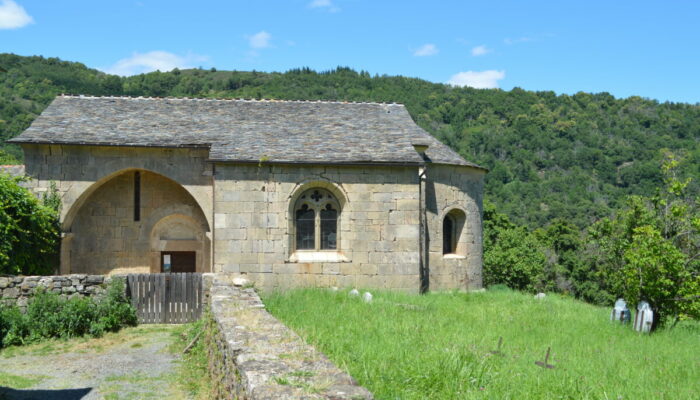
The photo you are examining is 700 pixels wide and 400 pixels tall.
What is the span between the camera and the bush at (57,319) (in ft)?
34.1

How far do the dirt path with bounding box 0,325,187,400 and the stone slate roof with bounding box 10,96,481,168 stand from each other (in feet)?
18.7

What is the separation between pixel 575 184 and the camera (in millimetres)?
53844

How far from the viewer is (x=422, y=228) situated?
1602 centimetres

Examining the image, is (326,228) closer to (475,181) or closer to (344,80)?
(475,181)

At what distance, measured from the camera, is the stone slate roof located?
49.6 ft

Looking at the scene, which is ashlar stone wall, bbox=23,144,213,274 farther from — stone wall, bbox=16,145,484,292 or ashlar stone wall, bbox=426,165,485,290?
ashlar stone wall, bbox=426,165,485,290

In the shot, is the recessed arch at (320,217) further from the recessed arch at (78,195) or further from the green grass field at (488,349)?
the recessed arch at (78,195)

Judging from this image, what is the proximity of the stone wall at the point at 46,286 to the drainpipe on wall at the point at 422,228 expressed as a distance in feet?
27.6

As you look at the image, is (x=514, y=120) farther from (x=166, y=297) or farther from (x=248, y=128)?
(x=166, y=297)

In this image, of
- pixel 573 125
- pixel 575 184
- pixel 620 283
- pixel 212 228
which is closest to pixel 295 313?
pixel 212 228

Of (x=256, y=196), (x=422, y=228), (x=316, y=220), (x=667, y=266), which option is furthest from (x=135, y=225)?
(x=667, y=266)

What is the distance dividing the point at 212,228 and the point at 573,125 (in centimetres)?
5952

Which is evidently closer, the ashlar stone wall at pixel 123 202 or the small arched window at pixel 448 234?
the ashlar stone wall at pixel 123 202

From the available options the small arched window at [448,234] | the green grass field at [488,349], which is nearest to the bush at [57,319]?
the green grass field at [488,349]
